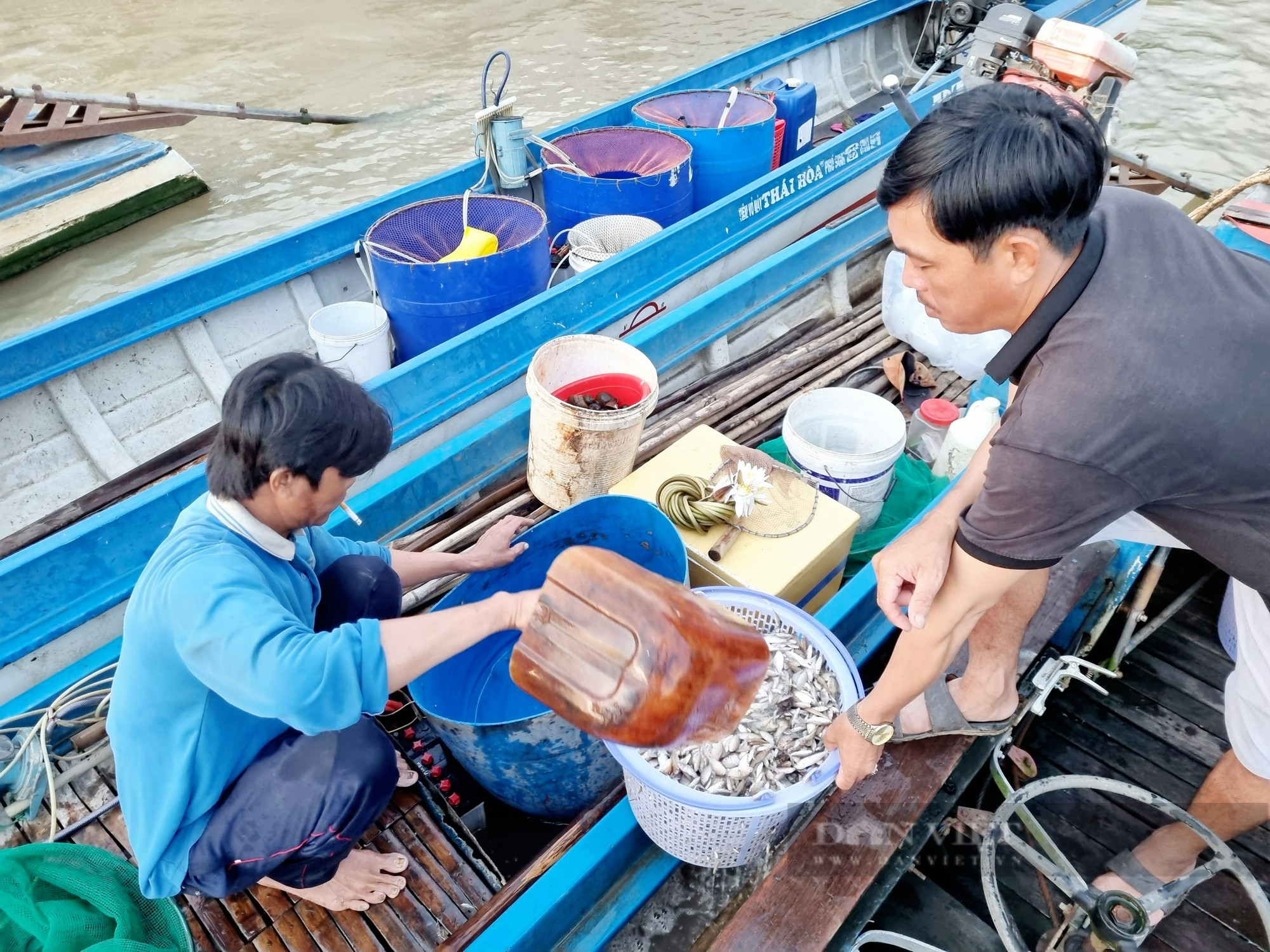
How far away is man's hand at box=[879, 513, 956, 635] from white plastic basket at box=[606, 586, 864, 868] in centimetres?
31

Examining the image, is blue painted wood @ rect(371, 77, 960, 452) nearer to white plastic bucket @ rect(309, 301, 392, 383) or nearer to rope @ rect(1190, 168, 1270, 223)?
white plastic bucket @ rect(309, 301, 392, 383)

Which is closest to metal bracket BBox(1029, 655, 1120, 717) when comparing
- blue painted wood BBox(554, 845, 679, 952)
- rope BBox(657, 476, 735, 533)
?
rope BBox(657, 476, 735, 533)

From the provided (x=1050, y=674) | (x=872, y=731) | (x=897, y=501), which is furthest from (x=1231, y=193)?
(x=872, y=731)

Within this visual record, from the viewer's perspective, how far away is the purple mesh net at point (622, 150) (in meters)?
5.24

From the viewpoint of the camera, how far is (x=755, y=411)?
4055 mm

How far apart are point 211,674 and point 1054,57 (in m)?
6.27

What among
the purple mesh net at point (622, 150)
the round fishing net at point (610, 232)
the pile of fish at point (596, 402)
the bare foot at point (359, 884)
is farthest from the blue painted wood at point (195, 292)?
the bare foot at point (359, 884)

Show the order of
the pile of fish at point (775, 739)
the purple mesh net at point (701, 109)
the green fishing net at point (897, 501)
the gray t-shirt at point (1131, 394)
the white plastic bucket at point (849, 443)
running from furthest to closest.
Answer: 1. the purple mesh net at point (701, 109)
2. the green fishing net at point (897, 501)
3. the white plastic bucket at point (849, 443)
4. the pile of fish at point (775, 739)
5. the gray t-shirt at point (1131, 394)

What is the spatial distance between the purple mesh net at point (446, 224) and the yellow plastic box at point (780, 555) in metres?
2.17

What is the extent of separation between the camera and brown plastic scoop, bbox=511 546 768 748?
169 centimetres

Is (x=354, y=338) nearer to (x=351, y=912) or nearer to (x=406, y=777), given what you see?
(x=406, y=777)

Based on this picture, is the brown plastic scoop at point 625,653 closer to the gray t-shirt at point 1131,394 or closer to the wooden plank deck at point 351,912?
the gray t-shirt at point 1131,394

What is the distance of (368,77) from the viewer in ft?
37.9

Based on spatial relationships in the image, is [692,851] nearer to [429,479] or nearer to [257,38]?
[429,479]
